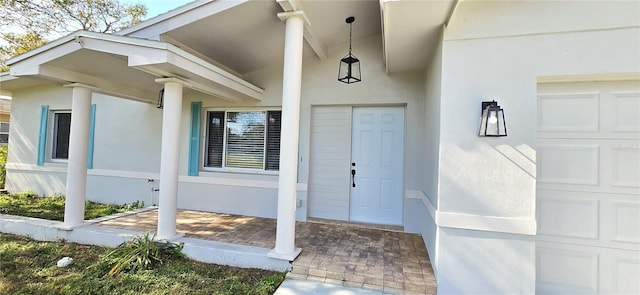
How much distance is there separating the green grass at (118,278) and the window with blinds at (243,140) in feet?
7.34

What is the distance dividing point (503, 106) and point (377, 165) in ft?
7.63

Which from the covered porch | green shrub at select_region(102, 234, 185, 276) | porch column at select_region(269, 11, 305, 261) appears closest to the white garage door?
the covered porch

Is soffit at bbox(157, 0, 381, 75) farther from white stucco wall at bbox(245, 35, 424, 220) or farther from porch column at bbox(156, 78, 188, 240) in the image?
porch column at bbox(156, 78, 188, 240)

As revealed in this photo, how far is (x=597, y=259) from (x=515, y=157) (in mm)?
1167

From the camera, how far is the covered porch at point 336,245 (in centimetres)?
263

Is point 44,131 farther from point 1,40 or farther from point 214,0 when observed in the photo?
point 214,0

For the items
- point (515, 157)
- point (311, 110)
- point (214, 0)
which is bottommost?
point (515, 157)

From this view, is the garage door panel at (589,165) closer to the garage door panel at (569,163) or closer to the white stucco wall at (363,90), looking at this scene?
the garage door panel at (569,163)

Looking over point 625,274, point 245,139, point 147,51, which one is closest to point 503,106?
point 625,274

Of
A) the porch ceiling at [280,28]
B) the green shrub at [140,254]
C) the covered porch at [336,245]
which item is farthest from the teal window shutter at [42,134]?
the green shrub at [140,254]

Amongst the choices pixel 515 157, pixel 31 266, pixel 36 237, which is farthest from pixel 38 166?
pixel 515 157

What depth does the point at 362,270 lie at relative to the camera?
2752mm

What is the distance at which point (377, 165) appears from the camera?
4.50m

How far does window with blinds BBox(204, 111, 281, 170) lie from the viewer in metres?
5.00
